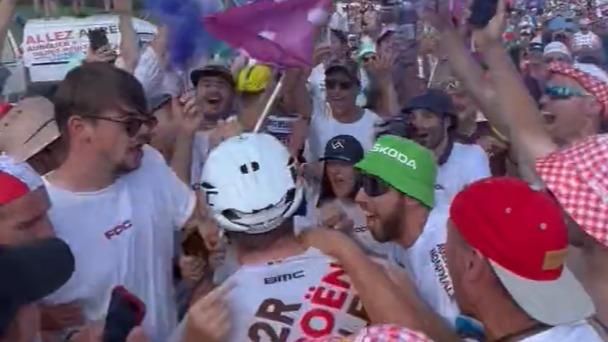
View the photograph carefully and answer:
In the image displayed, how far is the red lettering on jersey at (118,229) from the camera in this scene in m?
3.65

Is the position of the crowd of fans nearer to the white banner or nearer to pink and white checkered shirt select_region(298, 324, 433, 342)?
pink and white checkered shirt select_region(298, 324, 433, 342)

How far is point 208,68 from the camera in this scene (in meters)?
6.48

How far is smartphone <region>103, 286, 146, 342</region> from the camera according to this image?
2.75 metres

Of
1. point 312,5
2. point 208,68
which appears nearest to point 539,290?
point 312,5

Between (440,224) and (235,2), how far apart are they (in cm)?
168

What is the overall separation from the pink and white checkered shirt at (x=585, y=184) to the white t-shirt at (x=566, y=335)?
1.77ft

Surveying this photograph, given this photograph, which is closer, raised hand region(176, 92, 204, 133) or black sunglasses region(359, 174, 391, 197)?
black sunglasses region(359, 174, 391, 197)

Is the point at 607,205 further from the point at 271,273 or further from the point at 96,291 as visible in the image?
the point at 96,291

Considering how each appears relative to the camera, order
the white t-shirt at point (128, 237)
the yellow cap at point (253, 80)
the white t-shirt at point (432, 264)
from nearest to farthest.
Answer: the white t-shirt at point (128, 237) → the white t-shirt at point (432, 264) → the yellow cap at point (253, 80)

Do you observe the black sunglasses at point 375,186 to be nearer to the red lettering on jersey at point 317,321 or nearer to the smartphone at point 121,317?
the red lettering on jersey at point 317,321

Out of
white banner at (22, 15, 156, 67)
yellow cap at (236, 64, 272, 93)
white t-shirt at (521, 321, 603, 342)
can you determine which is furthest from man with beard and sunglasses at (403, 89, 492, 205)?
white banner at (22, 15, 156, 67)

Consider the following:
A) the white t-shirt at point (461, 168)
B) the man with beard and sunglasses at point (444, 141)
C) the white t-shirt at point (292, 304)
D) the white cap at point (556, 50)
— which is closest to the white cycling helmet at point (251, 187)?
the white t-shirt at point (292, 304)

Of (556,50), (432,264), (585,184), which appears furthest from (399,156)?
(556,50)

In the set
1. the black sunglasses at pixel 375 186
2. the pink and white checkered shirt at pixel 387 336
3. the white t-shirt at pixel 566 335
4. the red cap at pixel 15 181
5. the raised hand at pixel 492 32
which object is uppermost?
the pink and white checkered shirt at pixel 387 336
